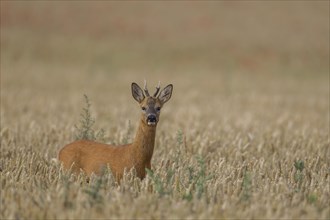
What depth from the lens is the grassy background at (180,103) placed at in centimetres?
548

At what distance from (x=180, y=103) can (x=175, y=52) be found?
77.7 feet

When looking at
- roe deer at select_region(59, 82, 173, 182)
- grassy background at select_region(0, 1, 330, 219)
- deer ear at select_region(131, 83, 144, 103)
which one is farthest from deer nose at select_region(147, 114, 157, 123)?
grassy background at select_region(0, 1, 330, 219)

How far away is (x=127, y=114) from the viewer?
16.0m

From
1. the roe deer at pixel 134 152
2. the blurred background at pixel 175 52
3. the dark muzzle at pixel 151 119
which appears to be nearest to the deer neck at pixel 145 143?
the roe deer at pixel 134 152

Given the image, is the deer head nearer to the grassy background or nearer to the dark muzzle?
the dark muzzle

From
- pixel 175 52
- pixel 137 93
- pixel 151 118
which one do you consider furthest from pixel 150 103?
pixel 175 52

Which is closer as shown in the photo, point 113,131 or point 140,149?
point 140,149

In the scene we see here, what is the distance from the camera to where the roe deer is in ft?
21.8

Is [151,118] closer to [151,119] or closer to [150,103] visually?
[151,119]

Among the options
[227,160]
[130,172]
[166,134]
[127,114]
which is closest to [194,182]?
[130,172]

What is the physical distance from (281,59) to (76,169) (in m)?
37.3

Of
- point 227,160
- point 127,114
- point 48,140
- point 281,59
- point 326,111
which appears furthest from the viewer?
point 281,59

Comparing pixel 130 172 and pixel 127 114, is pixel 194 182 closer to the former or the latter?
pixel 130 172

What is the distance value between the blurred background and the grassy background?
10 centimetres
